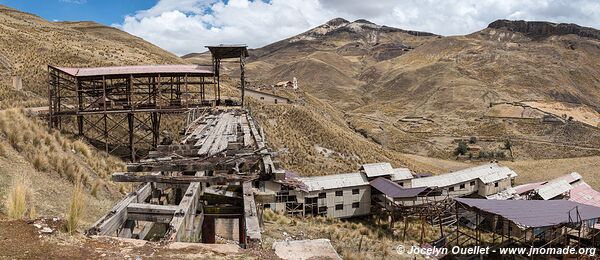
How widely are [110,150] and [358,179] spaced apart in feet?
55.8

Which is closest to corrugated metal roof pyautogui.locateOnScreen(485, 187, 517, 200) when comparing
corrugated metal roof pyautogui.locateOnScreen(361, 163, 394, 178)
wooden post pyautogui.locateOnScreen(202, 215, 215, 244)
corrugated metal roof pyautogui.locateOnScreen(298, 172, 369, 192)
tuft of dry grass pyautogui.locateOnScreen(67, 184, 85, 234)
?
corrugated metal roof pyautogui.locateOnScreen(361, 163, 394, 178)

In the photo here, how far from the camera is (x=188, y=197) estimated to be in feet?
20.9

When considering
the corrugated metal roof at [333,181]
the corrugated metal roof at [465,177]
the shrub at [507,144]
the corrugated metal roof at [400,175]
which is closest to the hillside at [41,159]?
the corrugated metal roof at [333,181]

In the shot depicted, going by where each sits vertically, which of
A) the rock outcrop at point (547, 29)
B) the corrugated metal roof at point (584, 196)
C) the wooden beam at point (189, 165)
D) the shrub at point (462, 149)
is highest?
the rock outcrop at point (547, 29)

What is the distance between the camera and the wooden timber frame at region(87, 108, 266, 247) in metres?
5.73

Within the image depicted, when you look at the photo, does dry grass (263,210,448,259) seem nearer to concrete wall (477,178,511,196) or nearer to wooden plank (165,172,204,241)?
wooden plank (165,172,204,241)

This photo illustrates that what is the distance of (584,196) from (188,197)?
117 ft

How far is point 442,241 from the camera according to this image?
2480 centimetres

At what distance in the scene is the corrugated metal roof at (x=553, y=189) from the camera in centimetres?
3173

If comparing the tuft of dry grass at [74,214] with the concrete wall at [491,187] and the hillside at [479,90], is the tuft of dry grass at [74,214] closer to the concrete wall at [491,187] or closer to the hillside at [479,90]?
the concrete wall at [491,187]

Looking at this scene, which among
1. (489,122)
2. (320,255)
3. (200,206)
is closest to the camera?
(320,255)

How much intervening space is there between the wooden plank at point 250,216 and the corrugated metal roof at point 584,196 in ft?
107

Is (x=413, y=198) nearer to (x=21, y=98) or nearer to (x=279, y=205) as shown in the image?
(x=279, y=205)

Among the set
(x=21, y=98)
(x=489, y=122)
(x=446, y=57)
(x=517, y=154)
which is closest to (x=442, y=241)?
(x=21, y=98)
